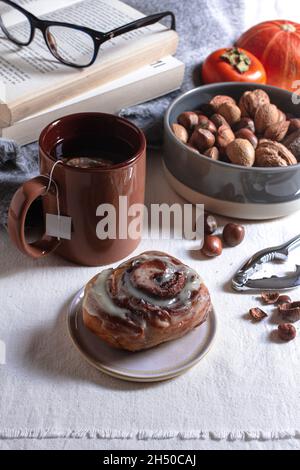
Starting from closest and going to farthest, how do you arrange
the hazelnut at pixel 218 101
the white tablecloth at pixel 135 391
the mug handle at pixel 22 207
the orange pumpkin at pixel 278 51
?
the white tablecloth at pixel 135 391 < the mug handle at pixel 22 207 < the hazelnut at pixel 218 101 < the orange pumpkin at pixel 278 51

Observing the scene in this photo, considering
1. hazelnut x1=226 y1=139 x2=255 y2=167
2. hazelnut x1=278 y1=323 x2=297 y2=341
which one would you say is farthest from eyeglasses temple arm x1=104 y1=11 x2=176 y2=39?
hazelnut x1=278 y1=323 x2=297 y2=341

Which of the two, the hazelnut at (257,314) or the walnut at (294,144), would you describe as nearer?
the hazelnut at (257,314)

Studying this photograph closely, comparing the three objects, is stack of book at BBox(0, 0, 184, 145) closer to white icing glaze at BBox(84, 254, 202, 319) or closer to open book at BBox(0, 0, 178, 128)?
open book at BBox(0, 0, 178, 128)

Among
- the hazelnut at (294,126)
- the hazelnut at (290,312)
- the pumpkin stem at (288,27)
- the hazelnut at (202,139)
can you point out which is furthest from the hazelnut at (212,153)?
the pumpkin stem at (288,27)

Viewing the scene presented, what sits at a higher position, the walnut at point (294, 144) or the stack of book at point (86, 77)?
the stack of book at point (86, 77)

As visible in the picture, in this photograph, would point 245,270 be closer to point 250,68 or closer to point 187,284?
point 187,284

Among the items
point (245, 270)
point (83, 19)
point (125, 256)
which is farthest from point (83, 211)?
point (83, 19)

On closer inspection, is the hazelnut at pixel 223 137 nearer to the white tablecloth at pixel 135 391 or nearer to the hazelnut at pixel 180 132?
the hazelnut at pixel 180 132
